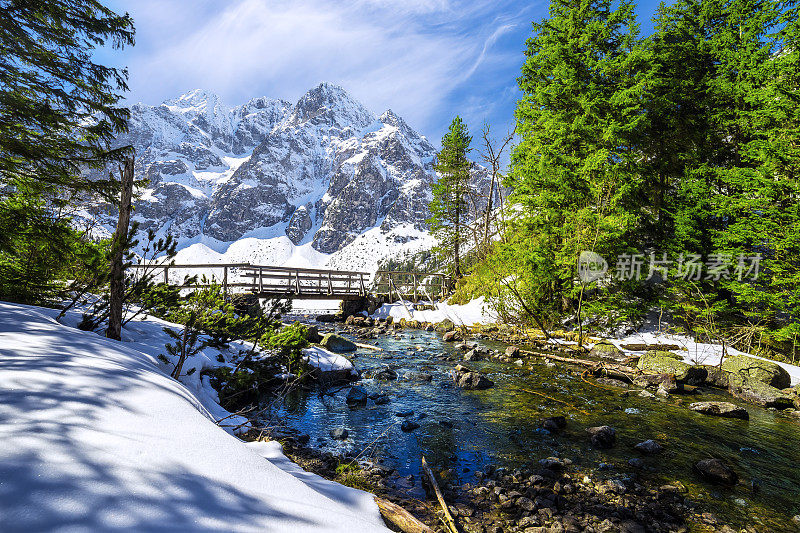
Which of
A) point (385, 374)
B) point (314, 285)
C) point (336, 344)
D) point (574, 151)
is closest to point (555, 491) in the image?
point (385, 374)

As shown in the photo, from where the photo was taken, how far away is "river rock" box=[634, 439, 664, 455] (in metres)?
4.90

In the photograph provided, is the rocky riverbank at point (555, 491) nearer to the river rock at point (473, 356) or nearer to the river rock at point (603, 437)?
the river rock at point (603, 437)

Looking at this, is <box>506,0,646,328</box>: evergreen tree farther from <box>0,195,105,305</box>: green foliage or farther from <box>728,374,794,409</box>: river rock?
<box>0,195,105,305</box>: green foliage

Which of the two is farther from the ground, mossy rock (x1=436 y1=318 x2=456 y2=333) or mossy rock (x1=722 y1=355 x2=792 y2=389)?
mossy rock (x1=722 y1=355 x2=792 y2=389)

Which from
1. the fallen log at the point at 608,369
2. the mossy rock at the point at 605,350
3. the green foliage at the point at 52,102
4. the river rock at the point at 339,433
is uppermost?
the green foliage at the point at 52,102

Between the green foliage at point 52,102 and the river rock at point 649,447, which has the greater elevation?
the green foliage at point 52,102

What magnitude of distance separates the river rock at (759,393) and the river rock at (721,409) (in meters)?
1.38

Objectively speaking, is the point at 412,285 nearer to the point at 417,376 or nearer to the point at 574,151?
the point at 574,151

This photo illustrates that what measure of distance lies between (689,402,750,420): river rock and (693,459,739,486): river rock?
2684 millimetres

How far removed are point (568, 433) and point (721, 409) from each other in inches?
145

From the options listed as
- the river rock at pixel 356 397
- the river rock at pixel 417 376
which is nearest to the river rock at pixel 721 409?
the river rock at pixel 417 376

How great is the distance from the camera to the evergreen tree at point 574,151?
12125 mm

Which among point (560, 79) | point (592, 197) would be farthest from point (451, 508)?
point (560, 79)

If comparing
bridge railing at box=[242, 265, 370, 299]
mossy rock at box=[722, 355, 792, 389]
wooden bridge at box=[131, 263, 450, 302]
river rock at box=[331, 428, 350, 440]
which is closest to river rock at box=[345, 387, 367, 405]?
river rock at box=[331, 428, 350, 440]
